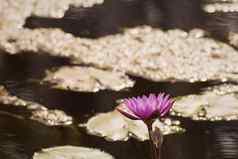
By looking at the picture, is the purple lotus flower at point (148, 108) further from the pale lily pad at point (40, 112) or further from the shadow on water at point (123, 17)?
the shadow on water at point (123, 17)

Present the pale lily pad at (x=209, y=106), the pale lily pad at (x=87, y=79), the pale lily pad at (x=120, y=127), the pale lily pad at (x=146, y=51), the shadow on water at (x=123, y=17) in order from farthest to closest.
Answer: the shadow on water at (x=123, y=17) → the pale lily pad at (x=146, y=51) → the pale lily pad at (x=87, y=79) → the pale lily pad at (x=209, y=106) → the pale lily pad at (x=120, y=127)

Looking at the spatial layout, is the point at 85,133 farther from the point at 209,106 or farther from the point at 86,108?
the point at 209,106

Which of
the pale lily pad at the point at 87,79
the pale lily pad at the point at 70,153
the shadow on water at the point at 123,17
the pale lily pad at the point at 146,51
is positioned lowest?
the pale lily pad at the point at 70,153

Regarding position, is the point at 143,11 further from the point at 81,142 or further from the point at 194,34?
the point at 81,142

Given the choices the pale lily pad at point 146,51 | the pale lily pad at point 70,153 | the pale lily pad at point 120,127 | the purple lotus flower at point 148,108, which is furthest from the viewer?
the pale lily pad at point 146,51

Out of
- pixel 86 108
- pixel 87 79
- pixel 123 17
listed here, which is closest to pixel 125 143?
pixel 86 108

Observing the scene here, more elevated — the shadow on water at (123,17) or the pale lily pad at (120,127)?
the shadow on water at (123,17)

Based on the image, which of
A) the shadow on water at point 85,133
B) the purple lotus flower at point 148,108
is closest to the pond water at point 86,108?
the shadow on water at point 85,133
